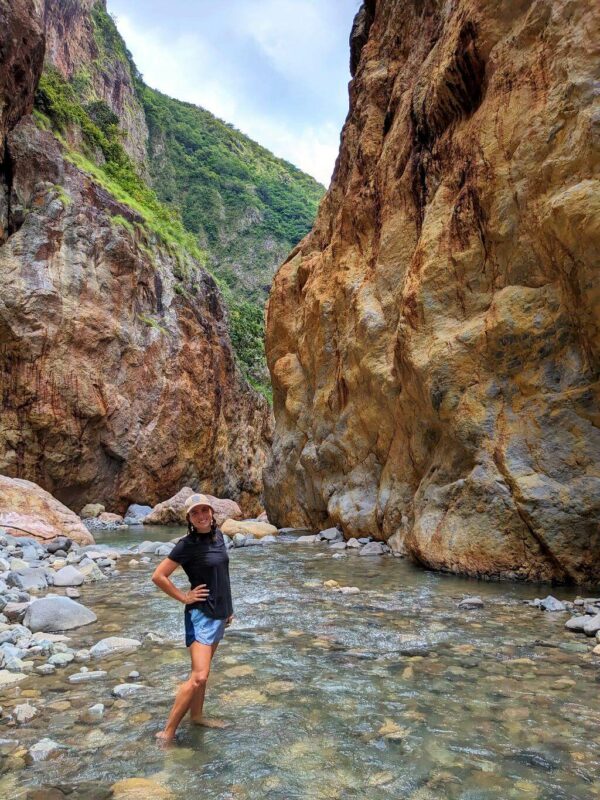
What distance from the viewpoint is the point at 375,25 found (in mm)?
17406

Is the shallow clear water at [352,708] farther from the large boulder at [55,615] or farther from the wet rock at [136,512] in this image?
the wet rock at [136,512]

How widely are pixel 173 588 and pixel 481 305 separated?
7792 mm

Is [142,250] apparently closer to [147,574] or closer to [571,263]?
[147,574]

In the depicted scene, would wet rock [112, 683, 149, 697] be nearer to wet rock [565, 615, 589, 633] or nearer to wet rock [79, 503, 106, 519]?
wet rock [565, 615, 589, 633]

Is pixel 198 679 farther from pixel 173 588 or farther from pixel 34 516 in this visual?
pixel 34 516

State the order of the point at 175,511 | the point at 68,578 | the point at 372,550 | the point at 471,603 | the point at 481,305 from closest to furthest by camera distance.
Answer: the point at 471,603, the point at 68,578, the point at 481,305, the point at 372,550, the point at 175,511

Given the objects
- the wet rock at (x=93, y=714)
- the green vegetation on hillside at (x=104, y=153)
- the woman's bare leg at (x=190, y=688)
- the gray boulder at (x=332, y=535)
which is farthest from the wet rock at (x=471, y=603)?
the green vegetation on hillside at (x=104, y=153)

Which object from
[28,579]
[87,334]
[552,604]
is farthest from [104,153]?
[552,604]

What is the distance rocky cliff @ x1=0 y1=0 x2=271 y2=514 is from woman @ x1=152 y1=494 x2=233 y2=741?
21.6 m

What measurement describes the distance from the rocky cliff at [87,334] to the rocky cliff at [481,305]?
13972 millimetres

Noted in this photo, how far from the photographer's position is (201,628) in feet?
12.5

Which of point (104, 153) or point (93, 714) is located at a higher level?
point (104, 153)

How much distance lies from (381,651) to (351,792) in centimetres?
238

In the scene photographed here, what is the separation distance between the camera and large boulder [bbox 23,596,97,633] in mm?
6012
